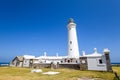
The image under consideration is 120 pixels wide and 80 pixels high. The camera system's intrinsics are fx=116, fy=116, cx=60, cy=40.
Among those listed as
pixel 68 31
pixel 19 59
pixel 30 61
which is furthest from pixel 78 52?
pixel 19 59

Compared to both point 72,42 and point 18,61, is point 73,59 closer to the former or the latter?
point 72,42

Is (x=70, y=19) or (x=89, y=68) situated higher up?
(x=70, y=19)

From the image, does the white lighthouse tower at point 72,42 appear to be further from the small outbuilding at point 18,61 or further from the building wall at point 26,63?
the small outbuilding at point 18,61

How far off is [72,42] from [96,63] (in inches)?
453

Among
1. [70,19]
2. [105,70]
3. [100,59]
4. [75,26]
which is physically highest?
[70,19]

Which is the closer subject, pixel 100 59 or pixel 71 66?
pixel 100 59

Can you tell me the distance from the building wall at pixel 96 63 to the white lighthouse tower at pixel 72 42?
27.0 ft

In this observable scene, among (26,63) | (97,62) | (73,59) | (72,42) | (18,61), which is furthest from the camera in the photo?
(18,61)

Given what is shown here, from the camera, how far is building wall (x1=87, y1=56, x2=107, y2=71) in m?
23.5

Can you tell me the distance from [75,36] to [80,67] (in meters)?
11.7

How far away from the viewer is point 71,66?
91.4ft

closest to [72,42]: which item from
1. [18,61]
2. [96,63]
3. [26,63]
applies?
[96,63]

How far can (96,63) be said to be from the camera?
2442cm

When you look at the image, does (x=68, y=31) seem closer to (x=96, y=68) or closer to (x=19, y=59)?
(x=96, y=68)
